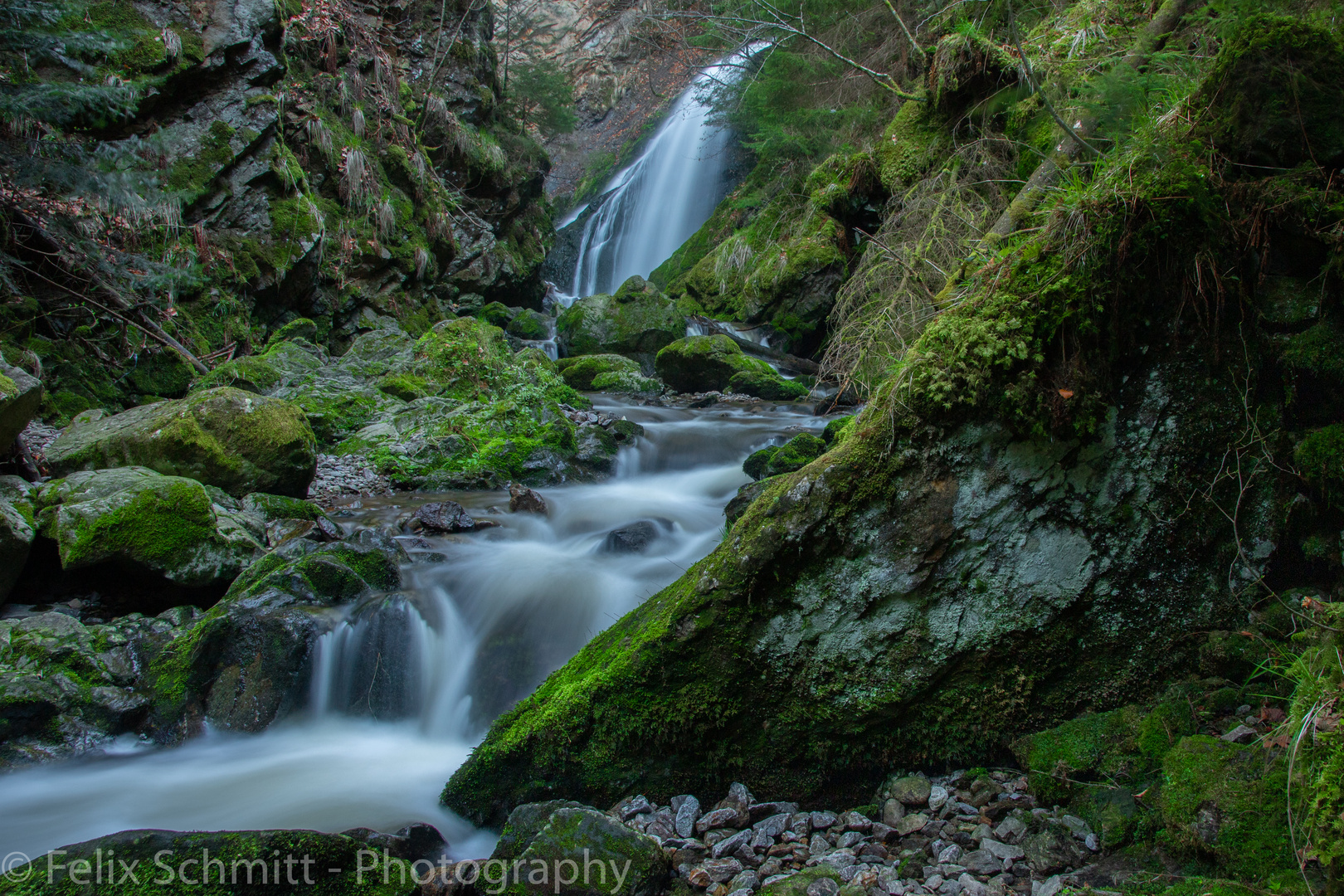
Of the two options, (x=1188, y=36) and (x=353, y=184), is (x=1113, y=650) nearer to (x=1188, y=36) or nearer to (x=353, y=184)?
(x=1188, y=36)

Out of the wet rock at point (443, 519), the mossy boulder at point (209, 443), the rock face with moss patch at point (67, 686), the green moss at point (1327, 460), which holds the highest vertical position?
the mossy boulder at point (209, 443)

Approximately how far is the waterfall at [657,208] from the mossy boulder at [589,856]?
20.6m

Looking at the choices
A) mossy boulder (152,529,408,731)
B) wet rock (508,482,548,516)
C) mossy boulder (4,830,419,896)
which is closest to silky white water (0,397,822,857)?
mossy boulder (152,529,408,731)

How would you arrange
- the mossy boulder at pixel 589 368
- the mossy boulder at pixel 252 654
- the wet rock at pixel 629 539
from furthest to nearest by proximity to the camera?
the mossy boulder at pixel 589 368 → the wet rock at pixel 629 539 → the mossy boulder at pixel 252 654

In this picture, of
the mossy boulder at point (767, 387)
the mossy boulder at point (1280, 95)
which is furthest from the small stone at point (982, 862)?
the mossy boulder at point (767, 387)

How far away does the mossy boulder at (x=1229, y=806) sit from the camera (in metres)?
1.83

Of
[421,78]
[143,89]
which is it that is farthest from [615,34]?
[143,89]

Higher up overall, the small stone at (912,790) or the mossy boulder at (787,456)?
the mossy boulder at (787,456)

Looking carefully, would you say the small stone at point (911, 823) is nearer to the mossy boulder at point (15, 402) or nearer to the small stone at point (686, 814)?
the small stone at point (686, 814)

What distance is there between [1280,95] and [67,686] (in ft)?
20.5

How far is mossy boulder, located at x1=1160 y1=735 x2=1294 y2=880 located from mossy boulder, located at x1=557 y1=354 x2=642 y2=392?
11494 mm

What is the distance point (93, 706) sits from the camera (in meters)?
3.81

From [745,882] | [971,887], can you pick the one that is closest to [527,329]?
[745,882]

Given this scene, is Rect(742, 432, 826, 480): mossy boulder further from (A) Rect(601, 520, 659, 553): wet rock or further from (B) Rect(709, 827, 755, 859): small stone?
(B) Rect(709, 827, 755, 859): small stone
